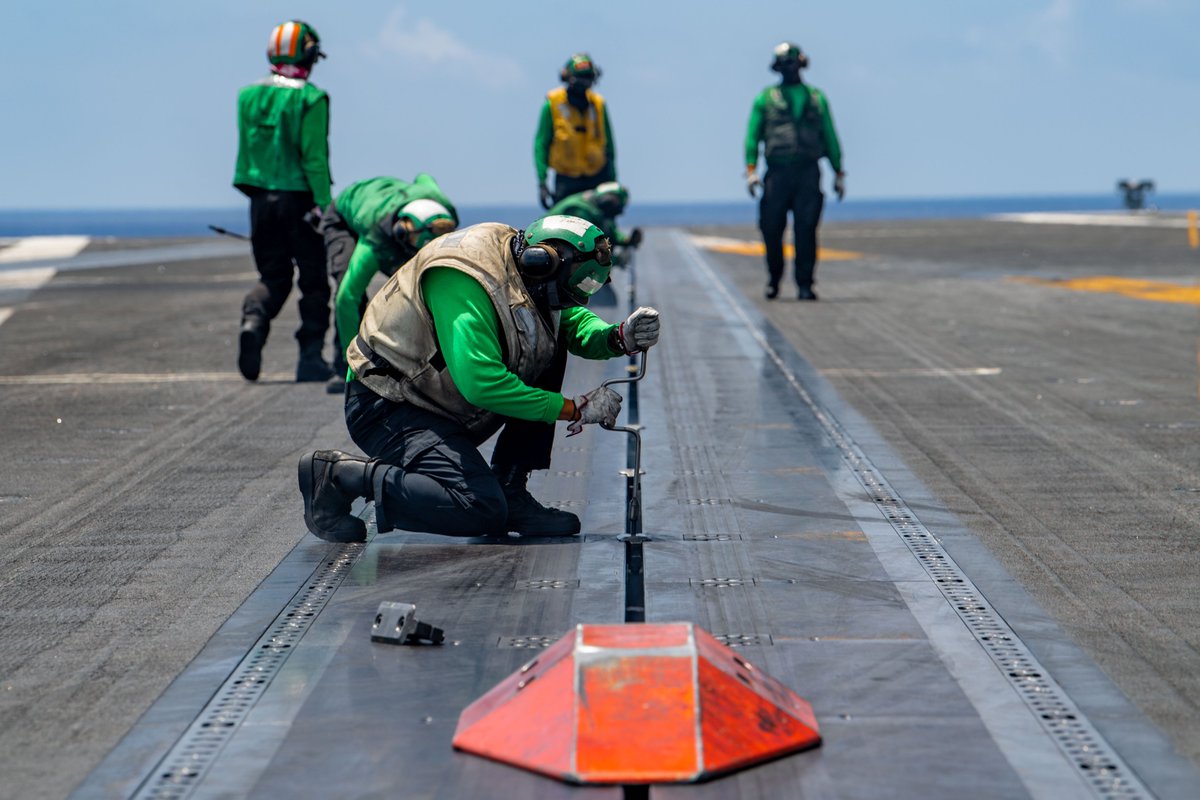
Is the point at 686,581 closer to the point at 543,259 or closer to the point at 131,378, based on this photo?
the point at 543,259

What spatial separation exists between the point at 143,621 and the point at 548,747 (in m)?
1.81

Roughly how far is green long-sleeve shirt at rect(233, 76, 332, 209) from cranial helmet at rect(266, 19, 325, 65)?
0.13m

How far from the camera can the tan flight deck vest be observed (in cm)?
566

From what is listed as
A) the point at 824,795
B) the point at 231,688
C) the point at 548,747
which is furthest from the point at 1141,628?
the point at 231,688

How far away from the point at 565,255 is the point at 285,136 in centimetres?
536

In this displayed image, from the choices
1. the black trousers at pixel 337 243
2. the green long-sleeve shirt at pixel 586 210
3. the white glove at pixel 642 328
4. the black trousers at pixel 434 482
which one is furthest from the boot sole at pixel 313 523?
the green long-sleeve shirt at pixel 586 210

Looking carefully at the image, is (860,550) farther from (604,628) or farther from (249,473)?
(249,473)

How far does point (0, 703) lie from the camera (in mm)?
4148

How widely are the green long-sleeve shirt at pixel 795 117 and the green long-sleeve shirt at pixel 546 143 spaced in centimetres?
148

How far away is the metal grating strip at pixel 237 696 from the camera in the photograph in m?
3.59

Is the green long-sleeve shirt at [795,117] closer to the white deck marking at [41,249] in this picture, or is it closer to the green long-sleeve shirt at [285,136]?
the green long-sleeve shirt at [285,136]

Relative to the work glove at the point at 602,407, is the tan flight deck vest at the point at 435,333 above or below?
above

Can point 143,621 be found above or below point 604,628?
below

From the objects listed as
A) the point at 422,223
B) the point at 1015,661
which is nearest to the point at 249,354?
the point at 422,223
